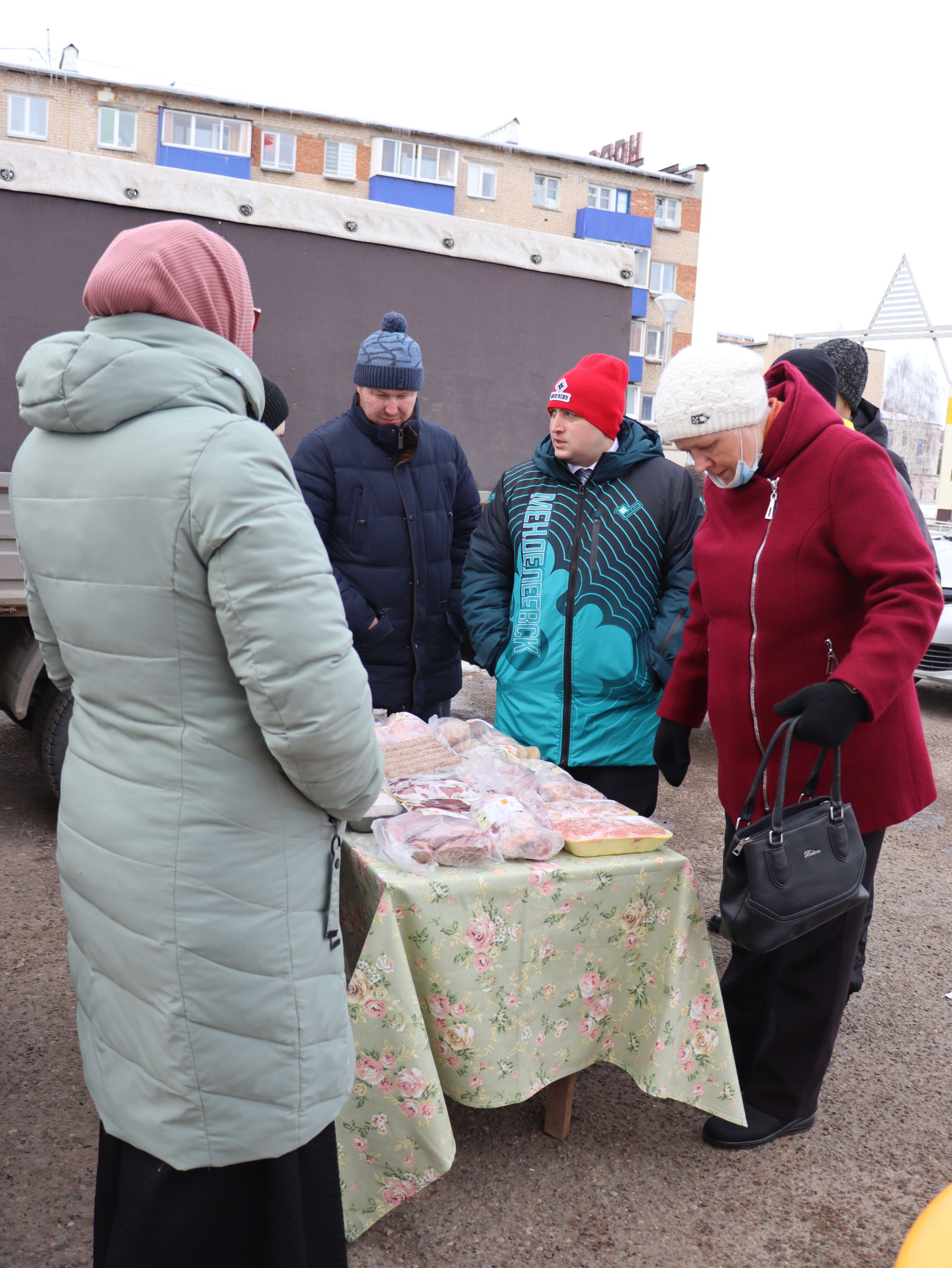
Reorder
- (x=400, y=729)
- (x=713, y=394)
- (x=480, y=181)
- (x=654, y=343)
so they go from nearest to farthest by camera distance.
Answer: (x=713, y=394)
(x=400, y=729)
(x=480, y=181)
(x=654, y=343)

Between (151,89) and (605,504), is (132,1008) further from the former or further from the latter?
(151,89)

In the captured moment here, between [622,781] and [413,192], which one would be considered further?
[413,192]

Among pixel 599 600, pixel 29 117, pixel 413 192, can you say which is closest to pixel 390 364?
pixel 599 600

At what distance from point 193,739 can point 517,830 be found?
0.93 metres

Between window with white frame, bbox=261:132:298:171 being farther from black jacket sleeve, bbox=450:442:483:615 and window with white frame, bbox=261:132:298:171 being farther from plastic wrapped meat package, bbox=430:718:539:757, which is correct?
plastic wrapped meat package, bbox=430:718:539:757

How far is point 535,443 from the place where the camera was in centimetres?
626

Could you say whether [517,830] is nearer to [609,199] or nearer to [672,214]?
A: [609,199]

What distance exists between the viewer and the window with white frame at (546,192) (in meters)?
32.4

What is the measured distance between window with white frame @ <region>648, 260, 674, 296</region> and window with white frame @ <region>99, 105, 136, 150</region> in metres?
16.9

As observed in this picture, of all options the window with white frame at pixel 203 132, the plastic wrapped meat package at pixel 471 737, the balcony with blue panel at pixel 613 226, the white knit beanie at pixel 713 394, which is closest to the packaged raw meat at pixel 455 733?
the plastic wrapped meat package at pixel 471 737

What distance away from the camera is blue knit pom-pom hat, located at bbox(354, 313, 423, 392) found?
3324 millimetres

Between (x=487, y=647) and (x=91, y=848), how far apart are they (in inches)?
66.9

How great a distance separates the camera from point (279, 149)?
2931 centimetres

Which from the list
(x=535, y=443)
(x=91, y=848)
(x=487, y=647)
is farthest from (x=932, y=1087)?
(x=535, y=443)
